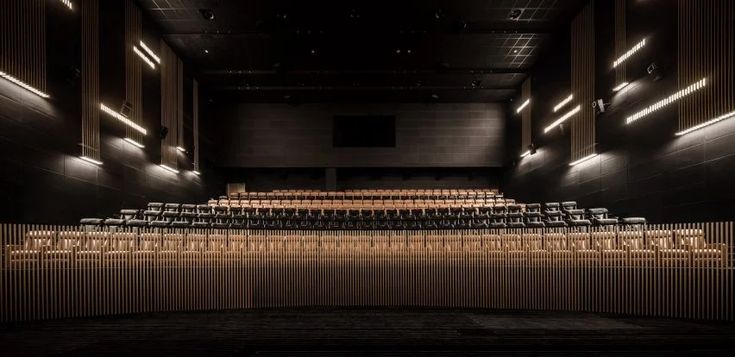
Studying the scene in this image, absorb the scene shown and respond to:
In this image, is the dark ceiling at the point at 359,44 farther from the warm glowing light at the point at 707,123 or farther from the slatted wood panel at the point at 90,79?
the warm glowing light at the point at 707,123

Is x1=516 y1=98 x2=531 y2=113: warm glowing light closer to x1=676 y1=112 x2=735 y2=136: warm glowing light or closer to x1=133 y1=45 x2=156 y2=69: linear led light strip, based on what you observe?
x1=676 y1=112 x2=735 y2=136: warm glowing light

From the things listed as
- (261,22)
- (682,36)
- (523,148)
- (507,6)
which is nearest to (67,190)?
(261,22)

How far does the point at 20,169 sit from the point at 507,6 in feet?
28.8

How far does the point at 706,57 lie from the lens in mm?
6203

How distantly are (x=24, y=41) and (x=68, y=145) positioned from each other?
5.60 feet

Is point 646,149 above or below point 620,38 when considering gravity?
below

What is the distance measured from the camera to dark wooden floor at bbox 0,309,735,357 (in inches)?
152

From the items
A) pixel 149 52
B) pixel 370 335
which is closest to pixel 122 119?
pixel 149 52

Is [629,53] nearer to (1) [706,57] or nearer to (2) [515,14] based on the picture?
(1) [706,57]

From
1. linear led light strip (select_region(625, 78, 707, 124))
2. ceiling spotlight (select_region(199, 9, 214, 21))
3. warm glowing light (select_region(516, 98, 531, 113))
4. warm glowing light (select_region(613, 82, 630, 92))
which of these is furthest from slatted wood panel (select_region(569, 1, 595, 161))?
ceiling spotlight (select_region(199, 9, 214, 21))

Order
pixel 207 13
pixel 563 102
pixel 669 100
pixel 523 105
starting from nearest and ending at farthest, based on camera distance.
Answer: pixel 669 100
pixel 207 13
pixel 563 102
pixel 523 105

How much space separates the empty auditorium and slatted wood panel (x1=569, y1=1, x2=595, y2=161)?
0.05 metres

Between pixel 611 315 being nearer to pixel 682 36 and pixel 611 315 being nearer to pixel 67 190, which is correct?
pixel 682 36

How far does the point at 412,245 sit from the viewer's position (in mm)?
6711
